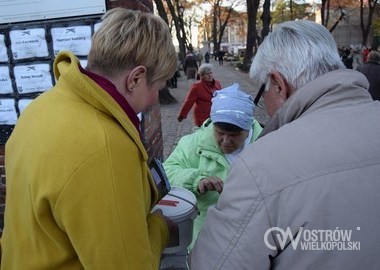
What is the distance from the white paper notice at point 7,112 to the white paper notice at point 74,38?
59 centimetres

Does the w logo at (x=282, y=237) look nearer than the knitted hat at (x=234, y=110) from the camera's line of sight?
Yes

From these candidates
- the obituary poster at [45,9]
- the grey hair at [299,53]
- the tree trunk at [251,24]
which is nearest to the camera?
the grey hair at [299,53]

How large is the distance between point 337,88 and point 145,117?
6.32ft

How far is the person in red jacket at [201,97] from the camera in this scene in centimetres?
607

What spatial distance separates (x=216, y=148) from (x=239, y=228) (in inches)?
45.7

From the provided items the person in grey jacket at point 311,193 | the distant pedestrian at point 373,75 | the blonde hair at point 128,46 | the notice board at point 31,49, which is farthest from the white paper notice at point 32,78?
the distant pedestrian at point 373,75

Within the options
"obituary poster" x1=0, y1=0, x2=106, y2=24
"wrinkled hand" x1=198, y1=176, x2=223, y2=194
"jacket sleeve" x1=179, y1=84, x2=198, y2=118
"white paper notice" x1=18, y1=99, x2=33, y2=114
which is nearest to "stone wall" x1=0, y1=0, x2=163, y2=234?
"obituary poster" x1=0, y1=0, x2=106, y2=24

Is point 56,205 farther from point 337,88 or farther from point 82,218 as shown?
point 337,88

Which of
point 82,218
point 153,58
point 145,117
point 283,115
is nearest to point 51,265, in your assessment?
point 82,218

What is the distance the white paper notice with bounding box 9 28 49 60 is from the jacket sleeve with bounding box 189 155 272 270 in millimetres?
2043

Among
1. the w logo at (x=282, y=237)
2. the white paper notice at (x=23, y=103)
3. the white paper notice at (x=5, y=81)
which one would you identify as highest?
the white paper notice at (x=5, y=81)

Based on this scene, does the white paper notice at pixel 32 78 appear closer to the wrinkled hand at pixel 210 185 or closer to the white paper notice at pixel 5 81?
the white paper notice at pixel 5 81

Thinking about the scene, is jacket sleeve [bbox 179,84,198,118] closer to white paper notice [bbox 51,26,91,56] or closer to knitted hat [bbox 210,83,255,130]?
white paper notice [bbox 51,26,91,56]

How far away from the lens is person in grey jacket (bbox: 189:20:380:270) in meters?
1.04
